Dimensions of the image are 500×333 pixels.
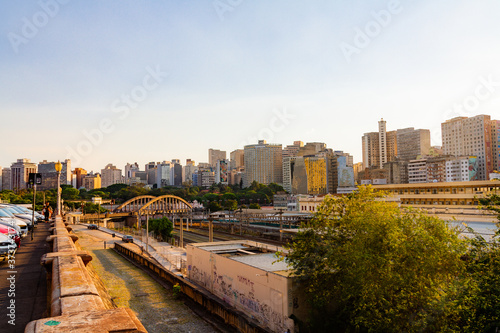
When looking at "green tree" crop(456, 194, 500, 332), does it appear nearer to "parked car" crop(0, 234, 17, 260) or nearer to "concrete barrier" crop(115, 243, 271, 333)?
"concrete barrier" crop(115, 243, 271, 333)

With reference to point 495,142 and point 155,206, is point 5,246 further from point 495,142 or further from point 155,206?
point 495,142

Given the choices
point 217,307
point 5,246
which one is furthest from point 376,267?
point 5,246

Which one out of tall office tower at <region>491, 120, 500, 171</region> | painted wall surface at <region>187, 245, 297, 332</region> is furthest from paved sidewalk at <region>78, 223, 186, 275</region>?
tall office tower at <region>491, 120, 500, 171</region>

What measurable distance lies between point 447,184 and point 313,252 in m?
56.1

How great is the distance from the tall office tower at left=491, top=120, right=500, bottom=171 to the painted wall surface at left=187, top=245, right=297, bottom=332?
17812cm

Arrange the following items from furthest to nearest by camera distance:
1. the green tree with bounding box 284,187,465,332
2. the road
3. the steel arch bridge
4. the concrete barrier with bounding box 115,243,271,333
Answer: the steel arch bridge
the road
the concrete barrier with bounding box 115,243,271,333
the green tree with bounding box 284,187,465,332

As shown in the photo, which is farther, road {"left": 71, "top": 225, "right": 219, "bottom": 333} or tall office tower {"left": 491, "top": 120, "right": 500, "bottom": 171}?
tall office tower {"left": 491, "top": 120, "right": 500, "bottom": 171}

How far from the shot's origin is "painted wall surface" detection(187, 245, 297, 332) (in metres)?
19.3

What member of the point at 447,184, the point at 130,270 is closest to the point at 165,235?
the point at 130,270

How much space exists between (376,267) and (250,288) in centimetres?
901

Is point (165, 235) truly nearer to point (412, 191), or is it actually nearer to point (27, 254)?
point (412, 191)

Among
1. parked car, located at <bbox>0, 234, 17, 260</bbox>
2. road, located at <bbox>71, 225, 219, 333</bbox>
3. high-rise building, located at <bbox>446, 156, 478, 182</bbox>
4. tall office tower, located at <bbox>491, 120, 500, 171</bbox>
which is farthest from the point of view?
tall office tower, located at <bbox>491, 120, 500, 171</bbox>

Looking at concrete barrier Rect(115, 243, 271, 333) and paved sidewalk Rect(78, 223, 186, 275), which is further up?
concrete barrier Rect(115, 243, 271, 333)

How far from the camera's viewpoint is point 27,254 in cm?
1872
